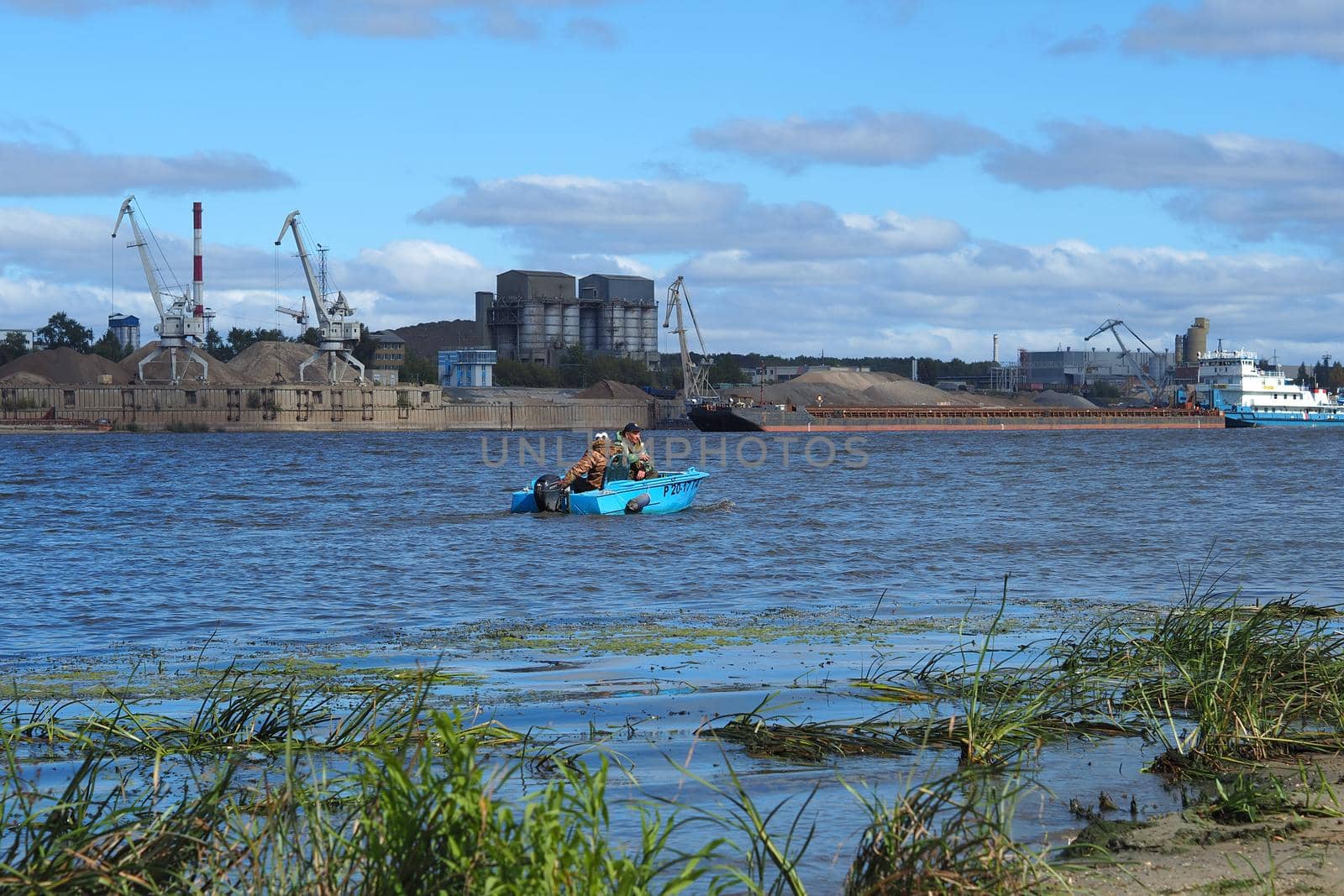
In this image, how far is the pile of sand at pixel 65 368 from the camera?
433 feet

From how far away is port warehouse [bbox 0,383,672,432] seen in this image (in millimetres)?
118688

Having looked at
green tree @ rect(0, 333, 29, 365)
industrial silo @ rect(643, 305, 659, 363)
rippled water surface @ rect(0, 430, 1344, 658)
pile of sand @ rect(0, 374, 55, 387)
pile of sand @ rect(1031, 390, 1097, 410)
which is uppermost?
industrial silo @ rect(643, 305, 659, 363)

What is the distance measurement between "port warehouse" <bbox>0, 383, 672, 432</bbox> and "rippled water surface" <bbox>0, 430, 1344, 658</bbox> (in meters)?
74.0

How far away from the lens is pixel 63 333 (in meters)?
177

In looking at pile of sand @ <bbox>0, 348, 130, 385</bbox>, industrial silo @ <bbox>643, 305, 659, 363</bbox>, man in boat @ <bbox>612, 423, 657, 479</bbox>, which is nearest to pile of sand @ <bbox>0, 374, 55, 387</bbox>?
pile of sand @ <bbox>0, 348, 130, 385</bbox>

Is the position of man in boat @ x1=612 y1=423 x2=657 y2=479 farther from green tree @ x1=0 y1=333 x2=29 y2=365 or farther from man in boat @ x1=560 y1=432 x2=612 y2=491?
green tree @ x1=0 y1=333 x2=29 y2=365

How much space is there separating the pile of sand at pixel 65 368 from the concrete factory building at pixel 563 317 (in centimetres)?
5169

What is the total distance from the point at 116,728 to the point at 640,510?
64.8 ft

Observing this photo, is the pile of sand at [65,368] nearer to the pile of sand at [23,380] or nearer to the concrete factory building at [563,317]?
the pile of sand at [23,380]

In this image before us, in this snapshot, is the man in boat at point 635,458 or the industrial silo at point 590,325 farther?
the industrial silo at point 590,325

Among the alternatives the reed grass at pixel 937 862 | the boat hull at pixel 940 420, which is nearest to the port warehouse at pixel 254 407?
the boat hull at pixel 940 420

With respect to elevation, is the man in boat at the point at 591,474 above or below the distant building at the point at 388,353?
below

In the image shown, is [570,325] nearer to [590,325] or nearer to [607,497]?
[590,325]

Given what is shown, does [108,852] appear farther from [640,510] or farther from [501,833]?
[640,510]
